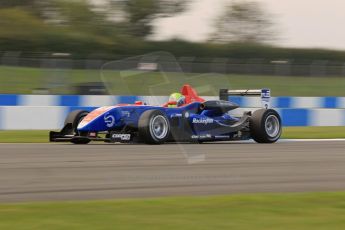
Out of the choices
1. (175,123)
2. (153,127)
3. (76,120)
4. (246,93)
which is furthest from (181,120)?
(76,120)

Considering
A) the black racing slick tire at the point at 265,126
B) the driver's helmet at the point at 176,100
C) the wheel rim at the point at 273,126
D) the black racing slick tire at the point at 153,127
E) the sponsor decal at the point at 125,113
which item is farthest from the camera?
the wheel rim at the point at 273,126

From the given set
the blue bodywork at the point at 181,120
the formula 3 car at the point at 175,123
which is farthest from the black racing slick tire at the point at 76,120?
the blue bodywork at the point at 181,120

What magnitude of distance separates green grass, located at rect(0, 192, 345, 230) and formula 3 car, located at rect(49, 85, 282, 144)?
4882 millimetres

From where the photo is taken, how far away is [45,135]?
42.0ft

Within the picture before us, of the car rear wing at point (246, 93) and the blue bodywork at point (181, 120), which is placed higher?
the car rear wing at point (246, 93)

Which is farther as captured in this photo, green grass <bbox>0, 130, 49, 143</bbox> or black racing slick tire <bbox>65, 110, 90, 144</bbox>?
green grass <bbox>0, 130, 49, 143</bbox>

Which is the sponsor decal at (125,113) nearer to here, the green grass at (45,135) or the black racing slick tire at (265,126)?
the green grass at (45,135)

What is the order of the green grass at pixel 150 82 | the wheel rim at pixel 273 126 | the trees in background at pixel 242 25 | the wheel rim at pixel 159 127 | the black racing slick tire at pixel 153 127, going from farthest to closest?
the trees in background at pixel 242 25, the wheel rim at pixel 273 126, the wheel rim at pixel 159 127, the black racing slick tire at pixel 153 127, the green grass at pixel 150 82

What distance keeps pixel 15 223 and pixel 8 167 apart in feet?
9.52

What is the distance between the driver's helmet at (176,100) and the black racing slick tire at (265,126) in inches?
48.8

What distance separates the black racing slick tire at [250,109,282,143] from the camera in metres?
11.2

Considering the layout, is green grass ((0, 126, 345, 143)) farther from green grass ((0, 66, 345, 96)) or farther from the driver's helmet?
the driver's helmet

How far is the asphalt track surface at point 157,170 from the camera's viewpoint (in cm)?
587

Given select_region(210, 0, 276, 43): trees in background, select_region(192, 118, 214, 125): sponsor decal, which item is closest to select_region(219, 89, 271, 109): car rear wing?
select_region(192, 118, 214, 125): sponsor decal
